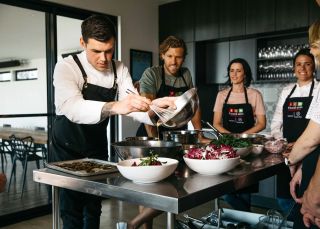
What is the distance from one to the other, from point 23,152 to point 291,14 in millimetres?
3260

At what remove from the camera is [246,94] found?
334 cm

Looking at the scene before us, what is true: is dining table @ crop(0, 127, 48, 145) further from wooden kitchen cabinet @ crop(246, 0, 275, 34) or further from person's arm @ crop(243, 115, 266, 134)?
wooden kitchen cabinet @ crop(246, 0, 275, 34)

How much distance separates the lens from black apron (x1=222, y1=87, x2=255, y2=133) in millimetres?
3328

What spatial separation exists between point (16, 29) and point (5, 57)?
1.06 ft

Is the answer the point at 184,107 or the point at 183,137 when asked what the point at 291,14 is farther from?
the point at 184,107

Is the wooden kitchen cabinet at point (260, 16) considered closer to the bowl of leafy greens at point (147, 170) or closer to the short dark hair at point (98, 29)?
the short dark hair at point (98, 29)

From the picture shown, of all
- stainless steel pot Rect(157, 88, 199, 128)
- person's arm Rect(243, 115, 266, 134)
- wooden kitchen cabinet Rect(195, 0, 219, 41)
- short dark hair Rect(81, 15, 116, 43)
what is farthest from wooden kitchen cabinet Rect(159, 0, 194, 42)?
stainless steel pot Rect(157, 88, 199, 128)

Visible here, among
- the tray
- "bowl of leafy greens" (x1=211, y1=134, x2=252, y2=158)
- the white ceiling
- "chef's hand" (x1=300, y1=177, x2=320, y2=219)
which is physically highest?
the white ceiling

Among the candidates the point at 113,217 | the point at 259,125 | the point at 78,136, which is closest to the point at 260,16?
the point at 259,125

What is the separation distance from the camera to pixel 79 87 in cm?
190

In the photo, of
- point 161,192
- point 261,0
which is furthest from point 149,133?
point 261,0

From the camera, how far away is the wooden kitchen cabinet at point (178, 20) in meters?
4.90

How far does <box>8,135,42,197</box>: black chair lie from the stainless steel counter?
2418 mm

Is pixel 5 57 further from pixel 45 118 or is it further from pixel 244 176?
pixel 244 176
